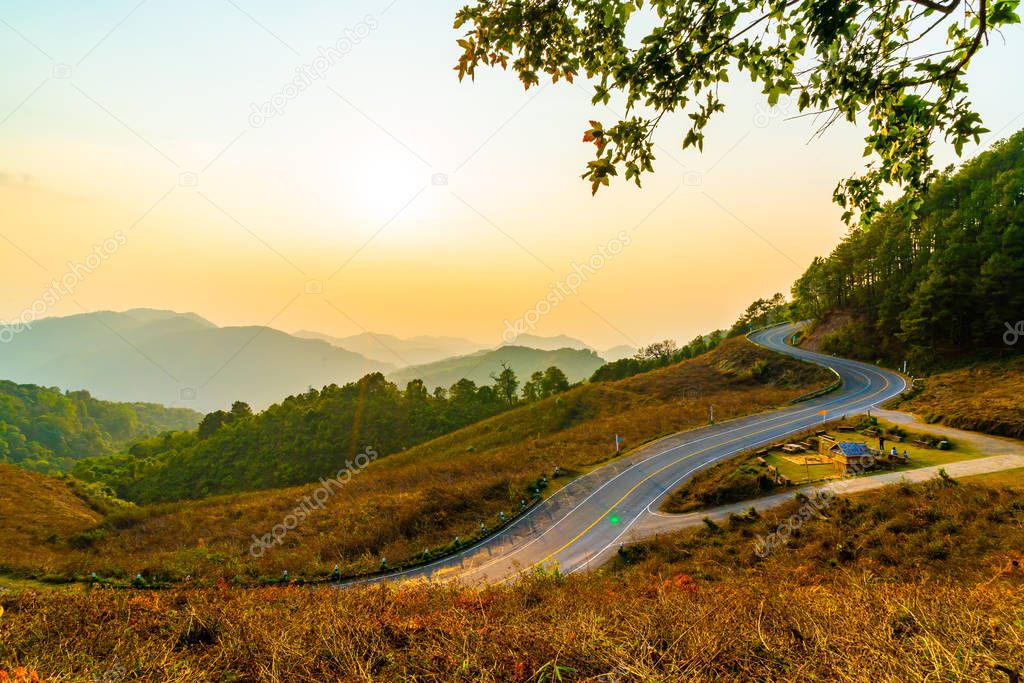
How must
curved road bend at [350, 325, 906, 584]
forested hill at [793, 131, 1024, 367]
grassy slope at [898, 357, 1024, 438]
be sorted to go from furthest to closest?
forested hill at [793, 131, 1024, 367]
grassy slope at [898, 357, 1024, 438]
curved road bend at [350, 325, 906, 584]

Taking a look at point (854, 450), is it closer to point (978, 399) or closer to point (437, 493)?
point (978, 399)

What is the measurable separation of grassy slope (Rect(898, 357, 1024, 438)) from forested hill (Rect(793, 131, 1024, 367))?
5.76 m

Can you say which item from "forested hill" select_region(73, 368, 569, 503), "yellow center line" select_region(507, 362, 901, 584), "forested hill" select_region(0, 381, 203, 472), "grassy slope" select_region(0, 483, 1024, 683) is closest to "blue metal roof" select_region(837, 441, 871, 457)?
"yellow center line" select_region(507, 362, 901, 584)

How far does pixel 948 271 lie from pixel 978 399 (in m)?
19.0

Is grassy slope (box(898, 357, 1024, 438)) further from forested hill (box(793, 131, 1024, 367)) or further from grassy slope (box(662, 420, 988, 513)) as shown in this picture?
forested hill (box(793, 131, 1024, 367))

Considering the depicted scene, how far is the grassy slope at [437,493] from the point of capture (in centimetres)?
1842

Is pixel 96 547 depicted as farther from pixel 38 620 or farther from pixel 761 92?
pixel 761 92

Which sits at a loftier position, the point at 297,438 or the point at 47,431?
the point at 47,431

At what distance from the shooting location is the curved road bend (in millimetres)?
16641

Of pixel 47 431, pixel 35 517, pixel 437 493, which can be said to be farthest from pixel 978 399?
pixel 47 431

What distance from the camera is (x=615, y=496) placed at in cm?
2255

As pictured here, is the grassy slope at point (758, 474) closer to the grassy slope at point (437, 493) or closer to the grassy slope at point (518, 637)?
the grassy slope at point (437, 493)

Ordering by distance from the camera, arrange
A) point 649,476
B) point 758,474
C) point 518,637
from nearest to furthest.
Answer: point 518,637 → point 758,474 → point 649,476

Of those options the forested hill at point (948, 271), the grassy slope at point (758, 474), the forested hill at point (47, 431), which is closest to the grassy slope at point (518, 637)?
the grassy slope at point (758, 474)
